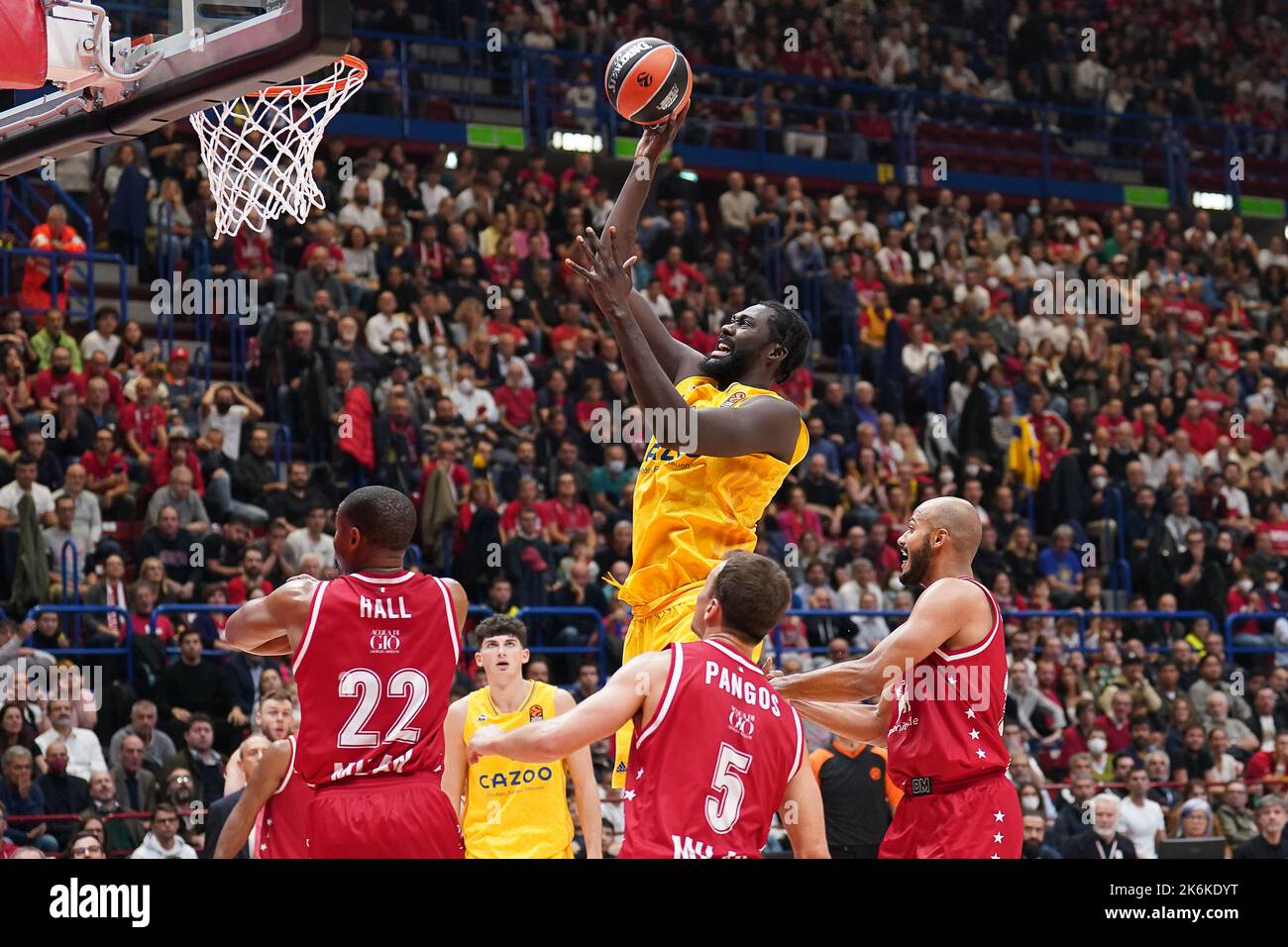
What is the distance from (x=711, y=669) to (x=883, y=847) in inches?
63.1

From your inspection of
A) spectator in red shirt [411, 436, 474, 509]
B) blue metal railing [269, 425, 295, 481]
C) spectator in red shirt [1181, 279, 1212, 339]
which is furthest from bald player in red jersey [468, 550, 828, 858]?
spectator in red shirt [1181, 279, 1212, 339]

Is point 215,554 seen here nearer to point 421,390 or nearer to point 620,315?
point 421,390

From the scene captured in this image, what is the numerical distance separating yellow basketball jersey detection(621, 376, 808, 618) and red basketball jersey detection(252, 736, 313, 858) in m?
1.31

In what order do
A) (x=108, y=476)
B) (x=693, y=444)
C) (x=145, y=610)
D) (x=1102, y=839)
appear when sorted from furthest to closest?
1. (x=108, y=476)
2. (x=145, y=610)
3. (x=1102, y=839)
4. (x=693, y=444)

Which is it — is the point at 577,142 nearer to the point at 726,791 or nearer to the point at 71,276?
the point at 71,276

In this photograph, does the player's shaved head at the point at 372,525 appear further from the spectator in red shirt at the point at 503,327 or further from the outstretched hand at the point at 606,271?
the spectator in red shirt at the point at 503,327

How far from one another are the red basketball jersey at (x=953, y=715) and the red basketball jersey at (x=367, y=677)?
5.03 ft

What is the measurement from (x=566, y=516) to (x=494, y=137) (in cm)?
645

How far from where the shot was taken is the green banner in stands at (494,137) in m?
19.0

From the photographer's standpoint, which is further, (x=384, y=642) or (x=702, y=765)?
(x=384, y=642)

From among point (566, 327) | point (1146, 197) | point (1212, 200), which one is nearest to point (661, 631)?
→ point (566, 327)

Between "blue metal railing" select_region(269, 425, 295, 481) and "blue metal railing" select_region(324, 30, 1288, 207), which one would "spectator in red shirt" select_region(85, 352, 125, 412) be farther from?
"blue metal railing" select_region(324, 30, 1288, 207)

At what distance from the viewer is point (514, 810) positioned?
8047 millimetres

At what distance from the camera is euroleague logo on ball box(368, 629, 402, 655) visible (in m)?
5.35
